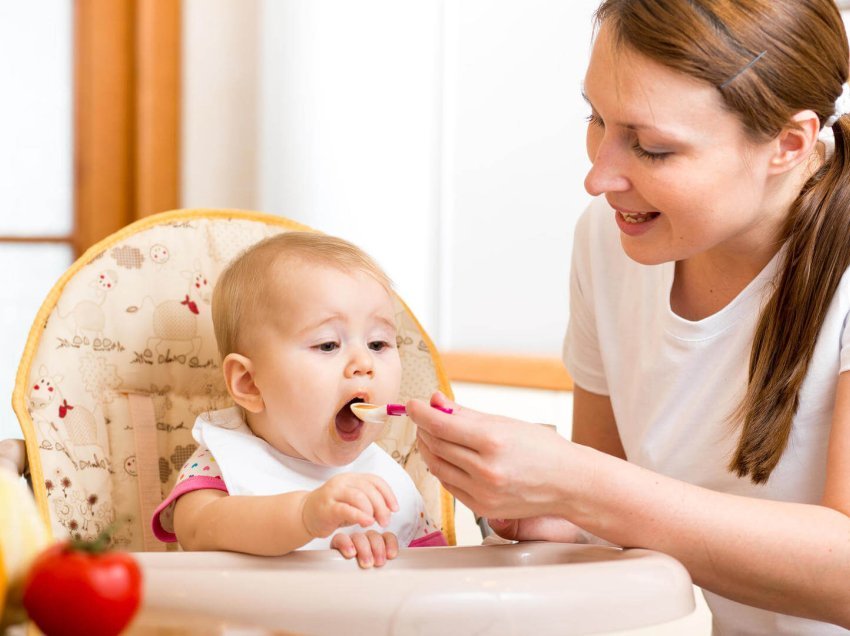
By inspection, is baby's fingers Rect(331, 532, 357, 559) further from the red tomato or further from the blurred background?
the blurred background

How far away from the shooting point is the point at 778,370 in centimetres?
116

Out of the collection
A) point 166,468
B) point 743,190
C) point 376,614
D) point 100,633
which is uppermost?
point 743,190

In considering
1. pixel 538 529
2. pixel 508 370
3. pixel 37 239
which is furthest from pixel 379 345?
pixel 37 239

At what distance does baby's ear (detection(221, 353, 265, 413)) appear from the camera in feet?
3.83

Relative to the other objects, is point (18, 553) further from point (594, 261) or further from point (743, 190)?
point (594, 261)

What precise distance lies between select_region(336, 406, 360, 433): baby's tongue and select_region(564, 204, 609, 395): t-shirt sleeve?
0.44 metres

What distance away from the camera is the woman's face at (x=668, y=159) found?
3.51ft

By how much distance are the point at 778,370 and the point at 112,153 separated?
79.7 inches

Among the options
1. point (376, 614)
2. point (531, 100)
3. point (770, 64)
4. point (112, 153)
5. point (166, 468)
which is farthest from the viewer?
point (112, 153)

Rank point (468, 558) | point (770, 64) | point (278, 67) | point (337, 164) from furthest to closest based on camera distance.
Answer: point (278, 67), point (337, 164), point (770, 64), point (468, 558)

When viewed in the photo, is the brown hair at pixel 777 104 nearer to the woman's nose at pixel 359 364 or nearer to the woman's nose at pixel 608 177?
the woman's nose at pixel 608 177

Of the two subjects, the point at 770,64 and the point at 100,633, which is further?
the point at 770,64

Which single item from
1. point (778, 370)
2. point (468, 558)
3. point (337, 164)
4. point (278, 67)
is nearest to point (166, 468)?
point (468, 558)

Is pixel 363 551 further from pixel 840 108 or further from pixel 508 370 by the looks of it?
pixel 508 370
